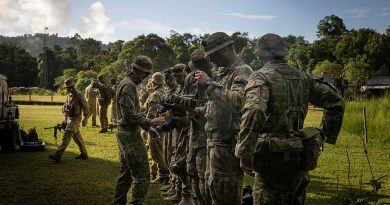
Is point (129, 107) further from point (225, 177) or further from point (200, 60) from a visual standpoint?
point (225, 177)

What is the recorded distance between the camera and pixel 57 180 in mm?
8641

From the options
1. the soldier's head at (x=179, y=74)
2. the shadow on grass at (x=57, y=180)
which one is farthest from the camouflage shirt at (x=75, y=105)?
the soldier's head at (x=179, y=74)

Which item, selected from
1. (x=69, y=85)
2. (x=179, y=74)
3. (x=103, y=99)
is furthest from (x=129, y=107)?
(x=103, y=99)

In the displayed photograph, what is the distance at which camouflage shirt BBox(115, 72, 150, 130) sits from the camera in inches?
240

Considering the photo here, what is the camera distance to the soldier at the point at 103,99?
16.6m

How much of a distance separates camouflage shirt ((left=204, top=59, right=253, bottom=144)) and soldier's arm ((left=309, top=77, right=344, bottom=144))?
0.74m

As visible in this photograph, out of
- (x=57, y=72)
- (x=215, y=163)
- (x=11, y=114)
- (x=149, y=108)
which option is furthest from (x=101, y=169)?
(x=57, y=72)

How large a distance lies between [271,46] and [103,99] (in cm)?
1363

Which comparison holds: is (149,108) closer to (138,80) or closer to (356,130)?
(138,80)

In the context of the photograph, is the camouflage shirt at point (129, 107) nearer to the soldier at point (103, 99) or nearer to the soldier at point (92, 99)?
the soldier at point (103, 99)

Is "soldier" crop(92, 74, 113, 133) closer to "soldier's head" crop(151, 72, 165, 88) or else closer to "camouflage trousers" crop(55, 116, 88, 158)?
"camouflage trousers" crop(55, 116, 88, 158)

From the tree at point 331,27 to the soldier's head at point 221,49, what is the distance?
77.2m

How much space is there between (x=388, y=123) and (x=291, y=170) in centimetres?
1324

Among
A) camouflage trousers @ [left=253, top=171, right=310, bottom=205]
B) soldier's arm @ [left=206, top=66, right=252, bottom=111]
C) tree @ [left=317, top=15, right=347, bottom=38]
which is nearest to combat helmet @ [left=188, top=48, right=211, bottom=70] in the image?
soldier's arm @ [left=206, top=66, right=252, bottom=111]
